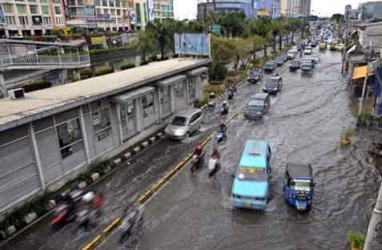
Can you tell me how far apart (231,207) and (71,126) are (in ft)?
30.9

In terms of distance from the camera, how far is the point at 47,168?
16.7m

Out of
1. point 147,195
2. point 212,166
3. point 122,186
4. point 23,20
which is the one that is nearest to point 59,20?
point 23,20

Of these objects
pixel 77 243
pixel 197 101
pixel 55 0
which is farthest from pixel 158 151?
pixel 55 0

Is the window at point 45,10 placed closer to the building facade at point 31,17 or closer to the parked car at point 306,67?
the building facade at point 31,17

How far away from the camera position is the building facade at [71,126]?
49.1 feet

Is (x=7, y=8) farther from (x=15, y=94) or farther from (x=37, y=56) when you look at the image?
(x=15, y=94)

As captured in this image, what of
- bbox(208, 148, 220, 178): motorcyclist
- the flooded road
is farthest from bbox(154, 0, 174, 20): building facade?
bbox(208, 148, 220, 178): motorcyclist

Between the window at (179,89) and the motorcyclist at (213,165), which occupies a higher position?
the window at (179,89)

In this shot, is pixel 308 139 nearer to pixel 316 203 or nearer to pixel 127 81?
pixel 316 203

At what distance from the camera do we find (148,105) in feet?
82.5

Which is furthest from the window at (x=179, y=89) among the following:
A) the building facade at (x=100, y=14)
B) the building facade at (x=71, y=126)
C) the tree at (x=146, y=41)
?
the building facade at (x=100, y=14)

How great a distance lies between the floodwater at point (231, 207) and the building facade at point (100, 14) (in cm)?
6907

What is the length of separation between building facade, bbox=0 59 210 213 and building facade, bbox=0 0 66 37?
177 feet

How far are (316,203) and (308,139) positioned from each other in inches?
378
